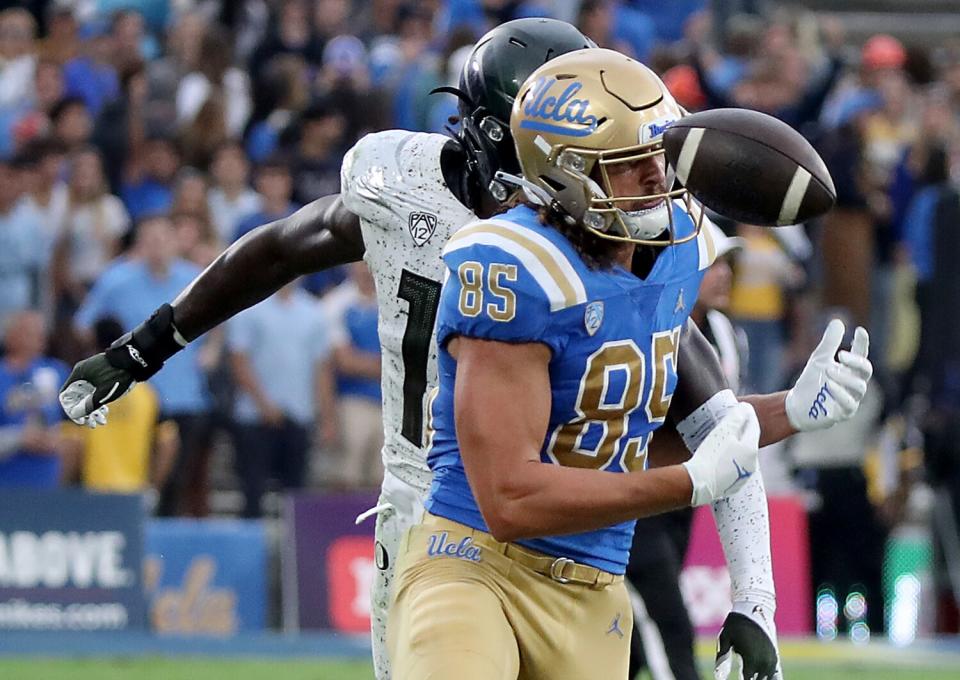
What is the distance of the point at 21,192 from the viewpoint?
392 inches

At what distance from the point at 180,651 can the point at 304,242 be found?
4588 millimetres

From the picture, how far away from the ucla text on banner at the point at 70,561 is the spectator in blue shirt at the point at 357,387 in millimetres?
1325

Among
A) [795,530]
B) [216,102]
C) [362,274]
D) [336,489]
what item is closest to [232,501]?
[336,489]

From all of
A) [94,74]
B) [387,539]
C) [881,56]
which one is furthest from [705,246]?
[881,56]

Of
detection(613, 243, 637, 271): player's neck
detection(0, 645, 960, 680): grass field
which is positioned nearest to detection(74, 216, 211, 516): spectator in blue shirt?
detection(0, 645, 960, 680): grass field

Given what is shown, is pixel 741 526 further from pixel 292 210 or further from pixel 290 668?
pixel 292 210

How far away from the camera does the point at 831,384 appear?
3.40m

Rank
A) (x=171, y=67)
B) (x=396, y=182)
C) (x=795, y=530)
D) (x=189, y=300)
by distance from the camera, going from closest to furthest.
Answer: (x=396, y=182) → (x=189, y=300) → (x=795, y=530) → (x=171, y=67)

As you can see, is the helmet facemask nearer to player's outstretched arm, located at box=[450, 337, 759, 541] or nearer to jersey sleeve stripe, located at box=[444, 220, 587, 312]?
jersey sleeve stripe, located at box=[444, 220, 587, 312]

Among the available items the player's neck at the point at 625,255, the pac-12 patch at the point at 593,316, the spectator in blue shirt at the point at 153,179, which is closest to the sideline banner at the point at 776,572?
the spectator in blue shirt at the point at 153,179

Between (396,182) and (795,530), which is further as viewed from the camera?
(795,530)

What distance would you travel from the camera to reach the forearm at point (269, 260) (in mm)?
4254

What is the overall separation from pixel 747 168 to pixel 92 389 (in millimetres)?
1836

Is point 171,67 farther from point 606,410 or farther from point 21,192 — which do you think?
point 606,410
